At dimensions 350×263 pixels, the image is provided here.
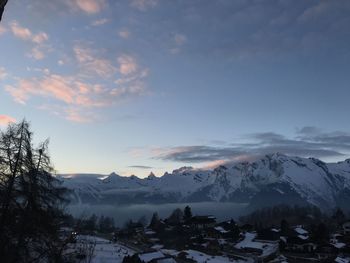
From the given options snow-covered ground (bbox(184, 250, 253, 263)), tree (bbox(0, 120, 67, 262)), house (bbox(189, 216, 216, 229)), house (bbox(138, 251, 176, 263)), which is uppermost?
tree (bbox(0, 120, 67, 262))

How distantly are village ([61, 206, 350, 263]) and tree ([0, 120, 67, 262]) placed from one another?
3607 centimetres

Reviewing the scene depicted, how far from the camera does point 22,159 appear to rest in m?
17.2

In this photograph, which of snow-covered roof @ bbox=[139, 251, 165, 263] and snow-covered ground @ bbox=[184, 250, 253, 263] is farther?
snow-covered ground @ bbox=[184, 250, 253, 263]

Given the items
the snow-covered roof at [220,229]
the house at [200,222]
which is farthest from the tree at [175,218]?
the snow-covered roof at [220,229]

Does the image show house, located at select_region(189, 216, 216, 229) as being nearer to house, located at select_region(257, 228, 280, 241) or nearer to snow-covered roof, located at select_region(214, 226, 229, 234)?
snow-covered roof, located at select_region(214, 226, 229, 234)

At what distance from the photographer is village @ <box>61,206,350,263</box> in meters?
70.0

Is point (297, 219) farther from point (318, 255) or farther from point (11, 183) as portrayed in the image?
point (11, 183)

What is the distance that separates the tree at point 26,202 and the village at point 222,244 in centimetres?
3607

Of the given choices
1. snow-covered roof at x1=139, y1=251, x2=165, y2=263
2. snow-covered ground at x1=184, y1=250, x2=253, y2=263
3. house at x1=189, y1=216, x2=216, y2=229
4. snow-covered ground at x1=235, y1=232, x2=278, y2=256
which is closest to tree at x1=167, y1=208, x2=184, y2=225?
house at x1=189, y1=216, x2=216, y2=229

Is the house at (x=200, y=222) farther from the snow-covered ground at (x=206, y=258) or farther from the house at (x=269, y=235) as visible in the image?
the snow-covered ground at (x=206, y=258)

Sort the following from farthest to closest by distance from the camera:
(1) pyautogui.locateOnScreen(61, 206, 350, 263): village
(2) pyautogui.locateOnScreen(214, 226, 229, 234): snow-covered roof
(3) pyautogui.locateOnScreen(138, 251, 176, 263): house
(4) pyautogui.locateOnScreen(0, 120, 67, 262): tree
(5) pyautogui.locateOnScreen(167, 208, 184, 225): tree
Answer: (5) pyautogui.locateOnScreen(167, 208, 184, 225): tree < (2) pyautogui.locateOnScreen(214, 226, 229, 234): snow-covered roof < (1) pyautogui.locateOnScreen(61, 206, 350, 263): village < (3) pyautogui.locateOnScreen(138, 251, 176, 263): house < (4) pyautogui.locateOnScreen(0, 120, 67, 262): tree

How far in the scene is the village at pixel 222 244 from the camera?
230 ft

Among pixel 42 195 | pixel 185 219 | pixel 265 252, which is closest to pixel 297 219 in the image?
pixel 185 219

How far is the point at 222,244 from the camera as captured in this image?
9194 cm
